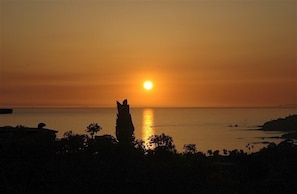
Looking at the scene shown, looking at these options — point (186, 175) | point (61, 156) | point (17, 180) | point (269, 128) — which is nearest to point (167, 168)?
point (186, 175)

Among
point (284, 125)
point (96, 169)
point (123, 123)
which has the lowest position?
point (96, 169)

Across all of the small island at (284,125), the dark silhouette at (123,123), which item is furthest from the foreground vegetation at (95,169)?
the small island at (284,125)

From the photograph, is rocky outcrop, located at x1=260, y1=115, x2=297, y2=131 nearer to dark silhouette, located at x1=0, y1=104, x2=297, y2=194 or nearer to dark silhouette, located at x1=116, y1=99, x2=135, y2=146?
dark silhouette, located at x1=116, y1=99, x2=135, y2=146

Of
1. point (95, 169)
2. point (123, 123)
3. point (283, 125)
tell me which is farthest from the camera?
point (283, 125)

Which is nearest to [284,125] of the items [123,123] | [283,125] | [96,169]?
[283,125]

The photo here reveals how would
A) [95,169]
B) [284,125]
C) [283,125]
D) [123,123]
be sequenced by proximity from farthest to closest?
[283,125] < [284,125] < [123,123] < [95,169]

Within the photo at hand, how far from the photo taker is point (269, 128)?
180 meters

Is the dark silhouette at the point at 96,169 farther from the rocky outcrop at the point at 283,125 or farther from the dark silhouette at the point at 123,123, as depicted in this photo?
the rocky outcrop at the point at 283,125

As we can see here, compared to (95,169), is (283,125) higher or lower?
higher

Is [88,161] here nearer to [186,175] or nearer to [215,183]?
[186,175]

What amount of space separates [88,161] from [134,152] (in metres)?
2.00

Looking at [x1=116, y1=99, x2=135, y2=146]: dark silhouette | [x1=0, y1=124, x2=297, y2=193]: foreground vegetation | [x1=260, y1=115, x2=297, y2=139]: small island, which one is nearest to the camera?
[x1=0, y1=124, x2=297, y2=193]: foreground vegetation

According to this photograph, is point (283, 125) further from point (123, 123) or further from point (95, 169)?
point (95, 169)

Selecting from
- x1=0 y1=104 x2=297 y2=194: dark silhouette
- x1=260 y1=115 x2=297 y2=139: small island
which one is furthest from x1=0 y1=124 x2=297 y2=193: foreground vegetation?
x1=260 y1=115 x2=297 y2=139: small island
